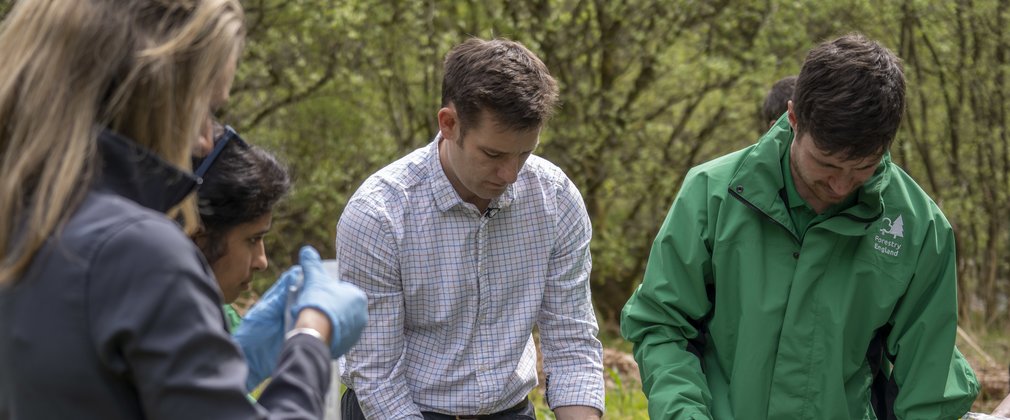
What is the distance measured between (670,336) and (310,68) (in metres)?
6.81

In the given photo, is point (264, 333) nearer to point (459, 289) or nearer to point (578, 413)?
point (459, 289)

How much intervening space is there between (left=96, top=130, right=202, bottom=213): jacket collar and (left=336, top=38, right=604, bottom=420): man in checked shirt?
1344 millimetres

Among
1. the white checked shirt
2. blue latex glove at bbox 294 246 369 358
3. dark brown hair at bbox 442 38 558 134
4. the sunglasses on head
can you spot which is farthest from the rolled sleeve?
blue latex glove at bbox 294 246 369 358

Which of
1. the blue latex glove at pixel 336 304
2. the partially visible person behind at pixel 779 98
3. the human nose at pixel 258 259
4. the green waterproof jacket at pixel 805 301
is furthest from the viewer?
the partially visible person behind at pixel 779 98

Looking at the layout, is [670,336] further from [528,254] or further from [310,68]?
[310,68]

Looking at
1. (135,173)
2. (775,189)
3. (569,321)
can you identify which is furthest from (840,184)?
(135,173)

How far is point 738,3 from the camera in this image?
362 inches

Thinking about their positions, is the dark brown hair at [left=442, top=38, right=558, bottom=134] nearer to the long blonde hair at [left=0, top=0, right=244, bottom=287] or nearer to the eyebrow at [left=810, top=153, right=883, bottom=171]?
the eyebrow at [left=810, top=153, right=883, bottom=171]

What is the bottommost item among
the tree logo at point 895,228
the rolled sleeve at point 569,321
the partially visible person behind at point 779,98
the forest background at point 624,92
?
the forest background at point 624,92

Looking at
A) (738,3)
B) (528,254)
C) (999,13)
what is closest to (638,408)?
(528,254)

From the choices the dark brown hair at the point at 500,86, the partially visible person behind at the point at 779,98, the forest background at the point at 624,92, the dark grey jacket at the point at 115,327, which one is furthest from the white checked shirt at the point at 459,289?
the forest background at the point at 624,92

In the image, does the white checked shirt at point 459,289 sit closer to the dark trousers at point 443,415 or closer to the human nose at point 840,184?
the dark trousers at point 443,415

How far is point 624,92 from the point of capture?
9.60 metres

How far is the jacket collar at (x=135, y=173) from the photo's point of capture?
5.98ft
